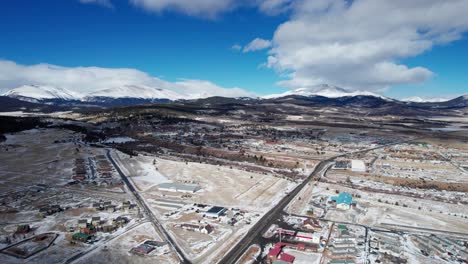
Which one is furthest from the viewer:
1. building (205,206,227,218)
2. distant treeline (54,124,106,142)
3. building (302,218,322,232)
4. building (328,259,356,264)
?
distant treeline (54,124,106,142)

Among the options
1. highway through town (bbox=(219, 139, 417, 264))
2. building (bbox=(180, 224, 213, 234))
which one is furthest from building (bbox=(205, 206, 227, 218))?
highway through town (bbox=(219, 139, 417, 264))

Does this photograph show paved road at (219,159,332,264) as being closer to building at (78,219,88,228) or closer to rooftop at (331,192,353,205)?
rooftop at (331,192,353,205)

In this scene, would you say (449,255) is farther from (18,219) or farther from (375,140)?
(375,140)

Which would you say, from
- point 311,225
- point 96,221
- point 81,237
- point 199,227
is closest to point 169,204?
point 199,227

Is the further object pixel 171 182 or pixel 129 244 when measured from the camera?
pixel 171 182

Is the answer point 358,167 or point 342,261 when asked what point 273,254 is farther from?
point 358,167

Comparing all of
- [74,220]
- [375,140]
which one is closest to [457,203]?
[74,220]

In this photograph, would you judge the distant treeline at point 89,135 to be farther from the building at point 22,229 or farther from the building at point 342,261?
→ the building at point 342,261
